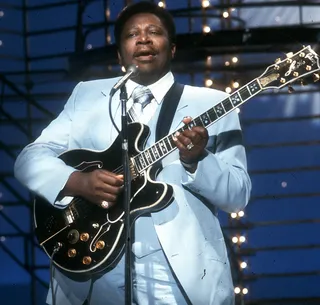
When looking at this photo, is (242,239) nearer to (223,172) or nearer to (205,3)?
(205,3)

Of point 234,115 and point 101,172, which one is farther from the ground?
point 234,115

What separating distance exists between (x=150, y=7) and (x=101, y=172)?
63 cm

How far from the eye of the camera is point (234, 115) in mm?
2445

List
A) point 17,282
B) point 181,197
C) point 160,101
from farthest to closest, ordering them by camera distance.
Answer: point 17,282, point 160,101, point 181,197

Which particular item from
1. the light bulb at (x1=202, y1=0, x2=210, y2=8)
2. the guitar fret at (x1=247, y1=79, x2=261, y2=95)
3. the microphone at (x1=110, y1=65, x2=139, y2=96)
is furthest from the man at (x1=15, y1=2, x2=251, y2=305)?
the light bulb at (x1=202, y1=0, x2=210, y2=8)

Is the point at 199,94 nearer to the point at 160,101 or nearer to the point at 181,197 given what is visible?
the point at 160,101

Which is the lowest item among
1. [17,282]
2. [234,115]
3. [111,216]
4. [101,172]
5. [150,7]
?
[17,282]

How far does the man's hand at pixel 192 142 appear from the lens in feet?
7.11

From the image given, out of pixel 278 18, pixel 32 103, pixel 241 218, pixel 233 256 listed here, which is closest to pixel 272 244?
pixel 233 256

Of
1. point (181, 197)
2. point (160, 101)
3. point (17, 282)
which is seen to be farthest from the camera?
point (17, 282)

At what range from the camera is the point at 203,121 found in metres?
2.38

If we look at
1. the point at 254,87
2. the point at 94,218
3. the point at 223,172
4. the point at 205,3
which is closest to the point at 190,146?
the point at 223,172

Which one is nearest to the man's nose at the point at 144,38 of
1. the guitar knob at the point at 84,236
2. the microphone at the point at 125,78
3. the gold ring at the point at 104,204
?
the microphone at the point at 125,78

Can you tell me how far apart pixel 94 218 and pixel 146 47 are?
608 mm
